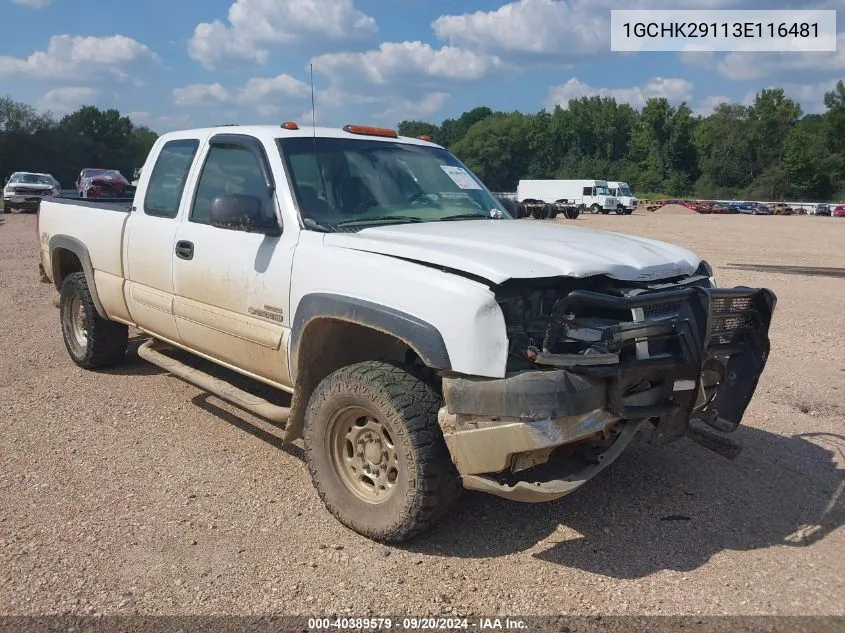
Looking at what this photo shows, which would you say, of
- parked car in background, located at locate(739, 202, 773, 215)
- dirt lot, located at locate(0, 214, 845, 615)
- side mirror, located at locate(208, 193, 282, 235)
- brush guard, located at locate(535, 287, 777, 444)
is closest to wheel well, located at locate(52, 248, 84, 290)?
dirt lot, located at locate(0, 214, 845, 615)

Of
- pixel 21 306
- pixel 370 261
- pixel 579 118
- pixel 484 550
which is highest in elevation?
Result: pixel 579 118

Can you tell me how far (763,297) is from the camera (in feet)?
12.4

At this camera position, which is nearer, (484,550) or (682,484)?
(484,550)

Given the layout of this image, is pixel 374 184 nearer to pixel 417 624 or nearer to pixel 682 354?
Result: pixel 682 354

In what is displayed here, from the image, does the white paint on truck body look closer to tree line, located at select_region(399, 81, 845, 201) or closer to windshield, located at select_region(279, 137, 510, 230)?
windshield, located at select_region(279, 137, 510, 230)

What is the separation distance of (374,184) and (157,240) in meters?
1.67

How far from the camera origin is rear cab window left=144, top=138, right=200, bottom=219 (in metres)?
5.20

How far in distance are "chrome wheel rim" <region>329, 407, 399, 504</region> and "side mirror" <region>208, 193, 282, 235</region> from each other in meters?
1.14

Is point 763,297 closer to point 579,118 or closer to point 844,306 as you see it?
point 844,306

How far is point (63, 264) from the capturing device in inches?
271

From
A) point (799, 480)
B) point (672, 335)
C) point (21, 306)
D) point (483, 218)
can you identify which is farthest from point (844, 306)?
point (21, 306)

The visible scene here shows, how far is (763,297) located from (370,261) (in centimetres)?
197

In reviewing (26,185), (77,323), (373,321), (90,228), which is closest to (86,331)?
(77,323)

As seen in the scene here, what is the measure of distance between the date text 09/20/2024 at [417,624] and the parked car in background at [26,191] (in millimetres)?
31938
